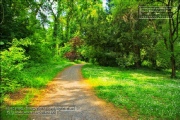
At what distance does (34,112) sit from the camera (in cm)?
776

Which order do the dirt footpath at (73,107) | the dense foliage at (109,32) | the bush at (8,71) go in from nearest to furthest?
1. the bush at (8,71)
2. the dirt footpath at (73,107)
3. the dense foliage at (109,32)

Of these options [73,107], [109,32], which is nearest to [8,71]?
[73,107]

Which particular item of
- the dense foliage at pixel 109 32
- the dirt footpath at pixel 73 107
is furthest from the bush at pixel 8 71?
the dense foliage at pixel 109 32

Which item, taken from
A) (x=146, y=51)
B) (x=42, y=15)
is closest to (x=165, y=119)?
(x=42, y=15)

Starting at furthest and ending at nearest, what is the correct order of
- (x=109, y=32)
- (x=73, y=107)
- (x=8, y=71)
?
(x=109, y=32) → (x=73, y=107) → (x=8, y=71)

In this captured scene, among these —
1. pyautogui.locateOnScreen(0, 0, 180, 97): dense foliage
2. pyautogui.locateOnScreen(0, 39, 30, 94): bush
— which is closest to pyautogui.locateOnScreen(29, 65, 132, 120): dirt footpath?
pyautogui.locateOnScreen(0, 39, 30, 94): bush

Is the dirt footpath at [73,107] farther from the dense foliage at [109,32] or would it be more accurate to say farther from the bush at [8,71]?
the dense foliage at [109,32]

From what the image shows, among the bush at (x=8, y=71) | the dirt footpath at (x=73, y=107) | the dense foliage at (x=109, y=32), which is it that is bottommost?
the dirt footpath at (x=73, y=107)

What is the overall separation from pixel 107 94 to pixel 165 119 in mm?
4033

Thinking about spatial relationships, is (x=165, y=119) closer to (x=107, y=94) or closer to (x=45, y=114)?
(x=107, y=94)

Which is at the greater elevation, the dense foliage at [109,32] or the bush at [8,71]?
the dense foliage at [109,32]

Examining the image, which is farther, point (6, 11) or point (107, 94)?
point (6, 11)

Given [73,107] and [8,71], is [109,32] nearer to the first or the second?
[73,107]

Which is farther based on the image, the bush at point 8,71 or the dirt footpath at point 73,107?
the dirt footpath at point 73,107
